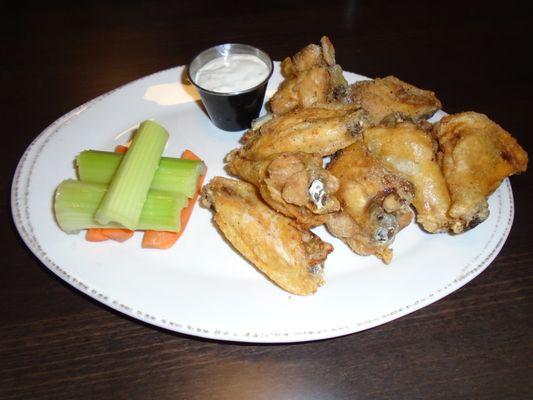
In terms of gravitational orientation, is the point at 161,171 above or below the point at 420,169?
below

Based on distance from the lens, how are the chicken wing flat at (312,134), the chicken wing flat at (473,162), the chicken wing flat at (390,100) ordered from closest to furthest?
the chicken wing flat at (473,162) → the chicken wing flat at (312,134) → the chicken wing flat at (390,100)

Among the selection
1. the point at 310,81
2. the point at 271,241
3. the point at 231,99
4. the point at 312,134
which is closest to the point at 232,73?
the point at 231,99

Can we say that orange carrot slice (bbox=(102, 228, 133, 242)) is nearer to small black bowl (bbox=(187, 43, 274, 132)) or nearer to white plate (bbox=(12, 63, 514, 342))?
white plate (bbox=(12, 63, 514, 342))

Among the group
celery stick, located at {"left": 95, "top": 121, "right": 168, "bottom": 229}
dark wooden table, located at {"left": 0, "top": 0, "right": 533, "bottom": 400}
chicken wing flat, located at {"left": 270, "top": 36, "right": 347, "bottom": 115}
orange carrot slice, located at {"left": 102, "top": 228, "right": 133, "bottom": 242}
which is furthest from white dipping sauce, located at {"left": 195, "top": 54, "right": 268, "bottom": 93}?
orange carrot slice, located at {"left": 102, "top": 228, "right": 133, "bottom": 242}

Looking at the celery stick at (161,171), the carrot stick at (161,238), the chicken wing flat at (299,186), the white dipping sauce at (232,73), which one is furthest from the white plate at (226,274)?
the white dipping sauce at (232,73)

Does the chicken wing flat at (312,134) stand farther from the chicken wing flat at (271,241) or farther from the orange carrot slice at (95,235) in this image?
the orange carrot slice at (95,235)

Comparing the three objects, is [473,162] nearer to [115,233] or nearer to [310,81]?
[310,81]

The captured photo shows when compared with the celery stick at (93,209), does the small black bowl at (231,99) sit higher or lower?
higher
